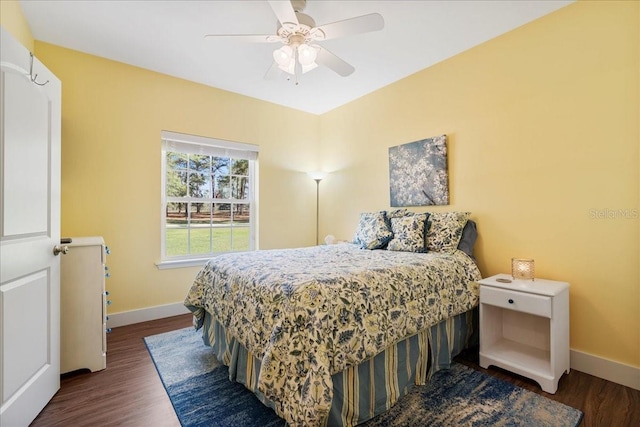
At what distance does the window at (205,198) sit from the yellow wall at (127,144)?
0.42 ft

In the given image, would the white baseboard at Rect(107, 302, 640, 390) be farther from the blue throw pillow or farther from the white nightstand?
the blue throw pillow

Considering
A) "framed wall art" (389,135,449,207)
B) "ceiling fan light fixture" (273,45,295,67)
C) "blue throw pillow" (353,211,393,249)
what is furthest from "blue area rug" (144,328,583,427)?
"ceiling fan light fixture" (273,45,295,67)

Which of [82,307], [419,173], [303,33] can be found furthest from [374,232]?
[82,307]

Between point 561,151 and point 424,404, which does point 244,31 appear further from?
point 424,404

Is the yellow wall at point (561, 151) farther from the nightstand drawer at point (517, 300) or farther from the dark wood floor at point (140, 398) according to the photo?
the nightstand drawer at point (517, 300)

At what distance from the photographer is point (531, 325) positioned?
2.25 metres

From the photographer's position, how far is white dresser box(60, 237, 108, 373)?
201 centimetres

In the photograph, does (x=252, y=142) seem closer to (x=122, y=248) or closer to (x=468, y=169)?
(x=122, y=248)

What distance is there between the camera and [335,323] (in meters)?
1.40

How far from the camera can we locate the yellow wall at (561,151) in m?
1.90

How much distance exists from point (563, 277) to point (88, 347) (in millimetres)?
3511

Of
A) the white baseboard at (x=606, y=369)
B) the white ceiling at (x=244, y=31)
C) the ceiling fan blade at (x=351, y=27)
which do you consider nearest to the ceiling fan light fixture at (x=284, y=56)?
the ceiling fan blade at (x=351, y=27)

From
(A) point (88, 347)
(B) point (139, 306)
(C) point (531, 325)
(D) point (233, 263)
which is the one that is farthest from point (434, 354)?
(B) point (139, 306)

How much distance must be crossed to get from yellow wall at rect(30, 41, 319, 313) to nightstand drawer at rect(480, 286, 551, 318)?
3012 mm
